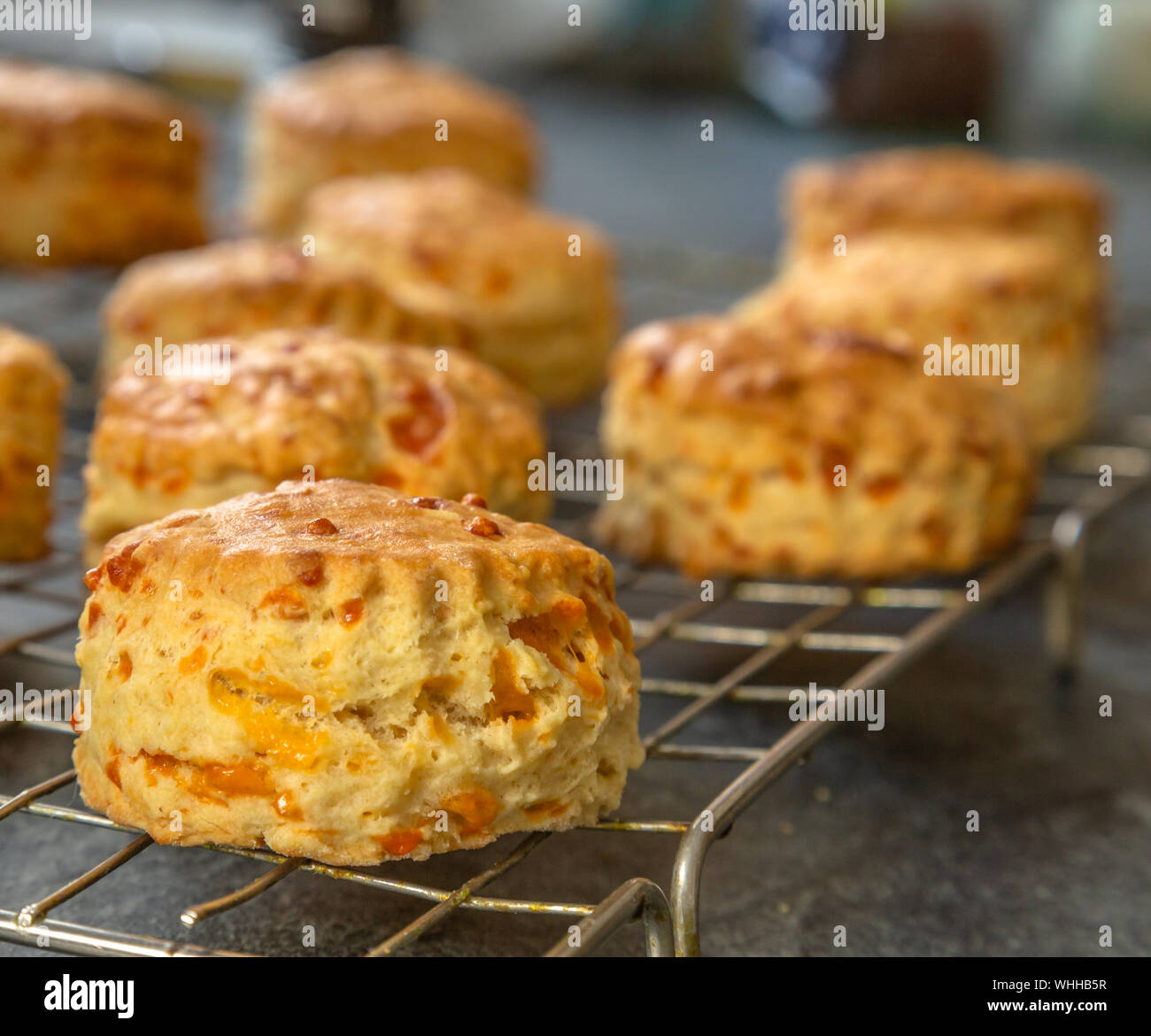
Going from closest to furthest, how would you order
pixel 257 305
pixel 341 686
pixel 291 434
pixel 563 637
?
1. pixel 341 686
2. pixel 563 637
3. pixel 291 434
4. pixel 257 305

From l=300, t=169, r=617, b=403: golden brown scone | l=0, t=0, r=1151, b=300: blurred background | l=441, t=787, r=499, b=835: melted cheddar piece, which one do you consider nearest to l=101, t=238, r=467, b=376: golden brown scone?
l=300, t=169, r=617, b=403: golden brown scone

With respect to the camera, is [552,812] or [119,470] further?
[119,470]

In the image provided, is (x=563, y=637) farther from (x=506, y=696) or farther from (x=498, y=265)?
(x=498, y=265)

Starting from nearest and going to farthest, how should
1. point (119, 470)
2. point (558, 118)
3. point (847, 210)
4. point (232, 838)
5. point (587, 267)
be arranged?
point (232, 838), point (119, 470), point (587, 267), point (847, 210), point (558, 118)

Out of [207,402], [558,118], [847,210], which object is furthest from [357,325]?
[558,118]

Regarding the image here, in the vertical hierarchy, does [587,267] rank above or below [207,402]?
above

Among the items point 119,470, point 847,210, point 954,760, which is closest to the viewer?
point 119,470

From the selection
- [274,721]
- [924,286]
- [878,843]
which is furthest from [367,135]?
[274,721]
